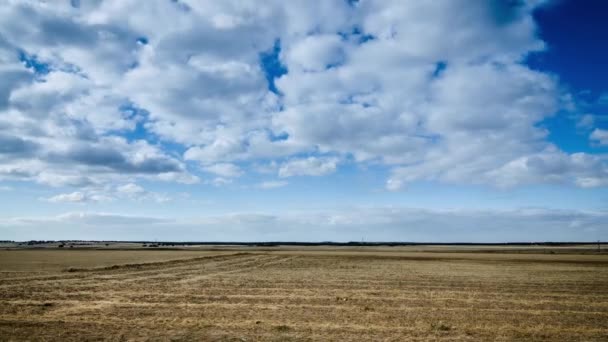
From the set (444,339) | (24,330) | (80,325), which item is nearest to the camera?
(444,339)

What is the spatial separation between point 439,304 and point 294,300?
629cm

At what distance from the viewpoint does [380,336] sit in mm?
12328

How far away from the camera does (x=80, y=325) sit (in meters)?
13.6

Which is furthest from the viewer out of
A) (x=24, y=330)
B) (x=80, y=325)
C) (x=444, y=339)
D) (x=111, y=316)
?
(x=111, y=316)

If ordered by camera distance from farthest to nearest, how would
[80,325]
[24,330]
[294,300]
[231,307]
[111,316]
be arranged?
[294,300]
[231,307]
[111,316]
[80,325]
[24,330]

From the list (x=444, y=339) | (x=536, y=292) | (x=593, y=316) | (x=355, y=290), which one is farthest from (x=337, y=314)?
(x=536, y=292)

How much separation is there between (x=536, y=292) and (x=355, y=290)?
9.35 metres

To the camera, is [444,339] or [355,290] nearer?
[444,339]

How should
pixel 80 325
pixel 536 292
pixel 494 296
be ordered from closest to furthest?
pixel 80 325, pixel 494 296, pixel 536 292

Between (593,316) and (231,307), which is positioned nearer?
(593,316)

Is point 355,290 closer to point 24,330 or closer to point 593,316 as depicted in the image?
point 593,316

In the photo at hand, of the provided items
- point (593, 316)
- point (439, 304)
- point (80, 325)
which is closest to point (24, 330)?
point (80, 325)

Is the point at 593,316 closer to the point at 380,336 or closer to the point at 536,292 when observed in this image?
the point at 536,292

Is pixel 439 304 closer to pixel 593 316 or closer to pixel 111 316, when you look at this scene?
pixel 593 316
